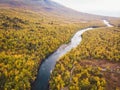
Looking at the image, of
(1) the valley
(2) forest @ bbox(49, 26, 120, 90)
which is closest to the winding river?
(1) the valley

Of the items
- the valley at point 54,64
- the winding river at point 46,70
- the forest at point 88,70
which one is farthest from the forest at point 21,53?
the forest at point 88,70

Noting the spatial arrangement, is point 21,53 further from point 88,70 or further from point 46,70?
point 88,70

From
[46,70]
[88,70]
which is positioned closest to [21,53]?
[46,70]

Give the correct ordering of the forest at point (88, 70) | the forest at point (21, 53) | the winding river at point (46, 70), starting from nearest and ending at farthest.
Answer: the forest at point (21, 53) < the forest at point (88, 70) < the winding river at point (46, 70)

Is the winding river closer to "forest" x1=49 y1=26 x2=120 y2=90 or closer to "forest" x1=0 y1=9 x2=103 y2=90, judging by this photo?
"forest" x1=0 y1=9 x2=103 y2=90

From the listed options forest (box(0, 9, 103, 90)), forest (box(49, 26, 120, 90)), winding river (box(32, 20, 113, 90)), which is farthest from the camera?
winding river (box(32, 20, 113, 90))

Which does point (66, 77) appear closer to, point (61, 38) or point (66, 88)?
point (66, 88)

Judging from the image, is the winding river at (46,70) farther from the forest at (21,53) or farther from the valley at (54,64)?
the forest at (21,53)

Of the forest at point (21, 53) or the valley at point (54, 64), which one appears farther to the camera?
the valley at point (54, 64)

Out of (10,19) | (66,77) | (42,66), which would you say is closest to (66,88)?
(66,77)
